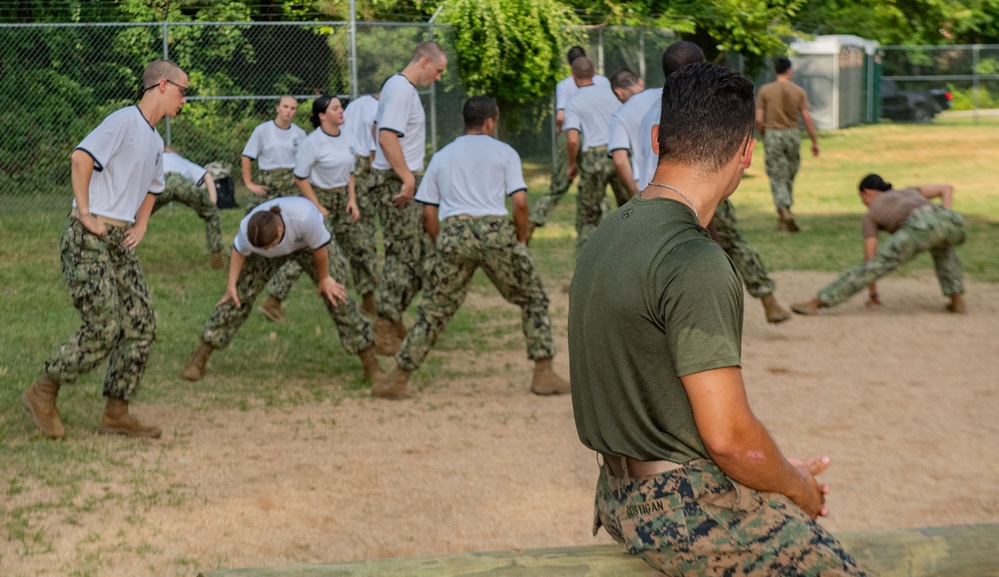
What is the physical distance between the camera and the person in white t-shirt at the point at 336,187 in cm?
1046

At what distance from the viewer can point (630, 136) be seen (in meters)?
9.50

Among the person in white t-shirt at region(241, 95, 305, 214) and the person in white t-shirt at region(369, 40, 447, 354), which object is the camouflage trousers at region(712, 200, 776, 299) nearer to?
the person in white t-shirt at region(369, 40, 447, 354)

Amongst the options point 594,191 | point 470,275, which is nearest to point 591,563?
point 470,275

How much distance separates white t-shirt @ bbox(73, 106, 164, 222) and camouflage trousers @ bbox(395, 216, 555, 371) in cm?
193

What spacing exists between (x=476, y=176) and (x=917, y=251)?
4471 millimetres

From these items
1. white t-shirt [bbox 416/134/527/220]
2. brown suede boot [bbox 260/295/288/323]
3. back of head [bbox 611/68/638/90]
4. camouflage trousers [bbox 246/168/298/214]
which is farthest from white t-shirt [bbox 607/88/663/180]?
camouflage trousers [bbox 246/168/298/214]

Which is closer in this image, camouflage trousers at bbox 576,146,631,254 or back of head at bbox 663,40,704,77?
back of head at bbox 663,40,704,77

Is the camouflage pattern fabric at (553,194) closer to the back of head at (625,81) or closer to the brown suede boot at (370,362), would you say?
the back of head at (625,81)

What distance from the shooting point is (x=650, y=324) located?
2748 mm

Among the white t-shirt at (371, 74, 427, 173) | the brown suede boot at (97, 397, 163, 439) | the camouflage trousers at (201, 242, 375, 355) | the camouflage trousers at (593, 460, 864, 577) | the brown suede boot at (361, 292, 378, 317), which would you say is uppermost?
the white t-shirt at (371, 74, 427, 173)

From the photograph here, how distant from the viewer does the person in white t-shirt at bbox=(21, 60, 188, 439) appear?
6559 millimetres

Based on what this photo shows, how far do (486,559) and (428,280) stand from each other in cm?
493

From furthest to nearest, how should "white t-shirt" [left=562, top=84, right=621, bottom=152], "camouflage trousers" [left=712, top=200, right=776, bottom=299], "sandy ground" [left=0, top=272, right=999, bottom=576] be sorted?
"white t-shirt" [left=562, top=84, right=621, bottom=152]
"camouflage trousers" [left=712, top=200, right=776, bottom=299]
"sandy ground" [left=0, top=272, right=999, bottom=576]

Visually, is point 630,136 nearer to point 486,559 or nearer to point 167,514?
point 167,514
